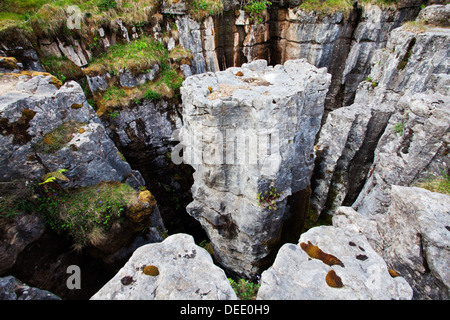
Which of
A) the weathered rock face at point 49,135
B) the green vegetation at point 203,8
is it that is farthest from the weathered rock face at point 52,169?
the green vegetation at point 203,8

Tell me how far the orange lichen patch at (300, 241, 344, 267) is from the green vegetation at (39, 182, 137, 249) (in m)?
7.92

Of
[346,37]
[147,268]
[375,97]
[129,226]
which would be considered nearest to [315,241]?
[147,268]

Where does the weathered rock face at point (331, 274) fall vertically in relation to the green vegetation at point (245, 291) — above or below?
above

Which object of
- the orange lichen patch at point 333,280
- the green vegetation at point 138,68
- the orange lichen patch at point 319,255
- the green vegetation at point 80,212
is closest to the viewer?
the orange lichen patch at point 333,280

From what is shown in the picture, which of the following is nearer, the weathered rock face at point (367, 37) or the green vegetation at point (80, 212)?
the green vegetation at point (80, 212)

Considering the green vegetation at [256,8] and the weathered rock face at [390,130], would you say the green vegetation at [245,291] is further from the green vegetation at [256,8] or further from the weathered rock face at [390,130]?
the green vegetation at [256,8]

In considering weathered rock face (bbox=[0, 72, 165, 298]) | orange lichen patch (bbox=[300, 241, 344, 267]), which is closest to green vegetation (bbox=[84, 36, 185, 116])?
weathered rock face (bbox=[0, 72, 165, 298])

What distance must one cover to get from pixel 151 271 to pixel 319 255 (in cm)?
386

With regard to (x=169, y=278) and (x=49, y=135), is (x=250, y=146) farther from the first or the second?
(x=49, y=135)

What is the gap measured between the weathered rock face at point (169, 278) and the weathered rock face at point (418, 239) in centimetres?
477

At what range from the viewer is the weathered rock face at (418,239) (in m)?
5.15

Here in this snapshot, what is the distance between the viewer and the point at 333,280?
469 centimetres

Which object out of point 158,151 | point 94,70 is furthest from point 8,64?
point 158,151

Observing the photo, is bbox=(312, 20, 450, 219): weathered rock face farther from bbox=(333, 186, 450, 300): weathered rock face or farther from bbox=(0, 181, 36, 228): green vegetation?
bbox=(0, 181, 36, 228): green vegetation
